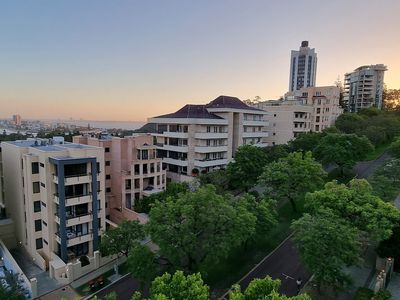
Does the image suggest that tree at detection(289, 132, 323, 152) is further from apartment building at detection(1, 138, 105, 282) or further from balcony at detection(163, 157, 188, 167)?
apartment building at detection(1, 138, 105, 282)

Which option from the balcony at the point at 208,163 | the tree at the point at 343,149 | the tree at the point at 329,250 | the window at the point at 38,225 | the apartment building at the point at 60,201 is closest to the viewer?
Result: the tree at the point at 329,250

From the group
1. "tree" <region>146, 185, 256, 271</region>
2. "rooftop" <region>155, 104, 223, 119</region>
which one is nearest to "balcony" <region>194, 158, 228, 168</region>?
"rooftop" <region>155, 104, 223, 119</region>

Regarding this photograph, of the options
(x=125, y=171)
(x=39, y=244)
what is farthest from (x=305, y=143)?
(x=39, y=244)

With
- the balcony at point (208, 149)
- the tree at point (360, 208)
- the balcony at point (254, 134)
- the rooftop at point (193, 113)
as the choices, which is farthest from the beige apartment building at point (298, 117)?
the tree at point (360, 208)

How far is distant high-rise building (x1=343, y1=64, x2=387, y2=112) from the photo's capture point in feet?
396

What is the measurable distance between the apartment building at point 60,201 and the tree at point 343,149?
32.3 m

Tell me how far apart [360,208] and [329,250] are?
516 cm

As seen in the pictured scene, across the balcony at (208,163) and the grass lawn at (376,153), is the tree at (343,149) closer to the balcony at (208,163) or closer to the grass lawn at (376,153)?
the grass lawn at (376,153)

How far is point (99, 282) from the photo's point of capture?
84.1ft

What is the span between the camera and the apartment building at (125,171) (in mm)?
40281

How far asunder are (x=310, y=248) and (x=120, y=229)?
54.6 feet

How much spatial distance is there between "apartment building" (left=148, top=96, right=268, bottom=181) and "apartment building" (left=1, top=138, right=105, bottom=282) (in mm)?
20733

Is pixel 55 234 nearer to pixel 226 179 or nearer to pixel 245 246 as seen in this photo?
pixel 245 246

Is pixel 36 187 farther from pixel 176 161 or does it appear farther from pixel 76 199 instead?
pixel 176 161
